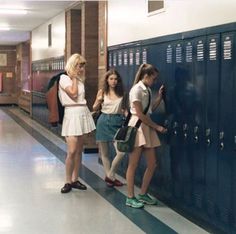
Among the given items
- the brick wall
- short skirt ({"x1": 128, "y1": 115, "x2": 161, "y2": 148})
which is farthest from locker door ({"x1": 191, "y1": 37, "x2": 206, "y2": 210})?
the brick wall

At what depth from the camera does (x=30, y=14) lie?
1147 cm

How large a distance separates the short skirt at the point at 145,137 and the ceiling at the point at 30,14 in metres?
4.93

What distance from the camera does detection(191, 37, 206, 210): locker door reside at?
14.7 ft

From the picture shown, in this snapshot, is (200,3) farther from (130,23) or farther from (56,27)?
(56,27)

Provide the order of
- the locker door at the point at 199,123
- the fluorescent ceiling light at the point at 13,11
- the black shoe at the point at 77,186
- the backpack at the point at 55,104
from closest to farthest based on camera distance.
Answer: the locker door at the point at 199,123, the backpack at the point at 55,104, the black shoe at the point at 77,186, the fluorescent ceiling light at the point at 13,11

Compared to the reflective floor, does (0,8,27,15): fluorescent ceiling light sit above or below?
above

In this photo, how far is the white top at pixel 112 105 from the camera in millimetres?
6027

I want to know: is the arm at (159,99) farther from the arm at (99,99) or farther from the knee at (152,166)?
the arm at (99,99)

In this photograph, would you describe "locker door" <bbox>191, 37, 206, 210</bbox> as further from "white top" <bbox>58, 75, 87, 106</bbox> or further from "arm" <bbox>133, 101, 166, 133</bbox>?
"white top" <bbox>58, 75, 87, 106</bbox>

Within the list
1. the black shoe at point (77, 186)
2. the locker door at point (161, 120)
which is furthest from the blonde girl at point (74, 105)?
the locker door at point (161, 120)

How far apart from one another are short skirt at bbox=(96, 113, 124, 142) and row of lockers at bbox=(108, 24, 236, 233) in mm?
683

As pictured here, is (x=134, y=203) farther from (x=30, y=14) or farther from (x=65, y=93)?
(x=30, y=14)

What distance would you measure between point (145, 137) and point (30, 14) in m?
7.22

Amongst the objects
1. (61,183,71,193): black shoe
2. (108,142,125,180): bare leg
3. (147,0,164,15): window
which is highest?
(147,0,164,15): window
